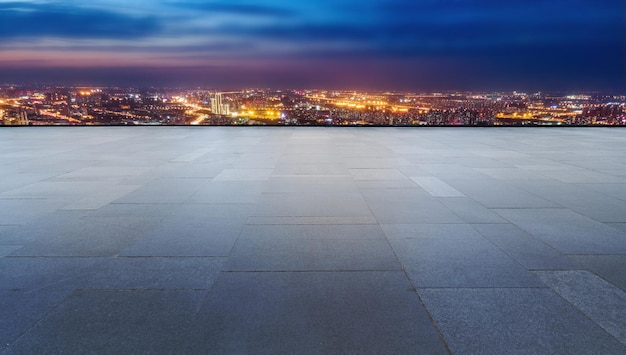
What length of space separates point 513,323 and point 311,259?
2.11 m

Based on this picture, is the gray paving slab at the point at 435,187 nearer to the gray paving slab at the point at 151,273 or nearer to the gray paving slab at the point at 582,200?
the gray paving slab at the point at 582,200

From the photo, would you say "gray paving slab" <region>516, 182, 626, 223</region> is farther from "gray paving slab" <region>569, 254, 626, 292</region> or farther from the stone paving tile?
the stone paving tile

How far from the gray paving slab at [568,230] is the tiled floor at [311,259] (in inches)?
1.4

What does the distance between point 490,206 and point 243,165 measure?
20.5 ft

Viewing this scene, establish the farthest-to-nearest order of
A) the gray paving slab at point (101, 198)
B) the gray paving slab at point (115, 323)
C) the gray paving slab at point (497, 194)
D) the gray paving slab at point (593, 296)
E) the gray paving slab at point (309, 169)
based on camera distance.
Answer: the gray paving slab at point (309, 169), the gray paving slab at point (497, 194), the gray paving slab at point (101, 198), the gray paving slab at point (593, 296), the gray paving slab at point (115, 323)

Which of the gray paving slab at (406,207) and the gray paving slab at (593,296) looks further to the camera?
the gray paving slab at (406,207)

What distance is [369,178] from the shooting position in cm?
843

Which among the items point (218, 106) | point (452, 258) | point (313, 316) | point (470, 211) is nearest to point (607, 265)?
point (452, 258)

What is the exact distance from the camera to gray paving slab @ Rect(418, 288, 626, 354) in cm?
274

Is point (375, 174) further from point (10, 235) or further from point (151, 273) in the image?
point (10, 235)

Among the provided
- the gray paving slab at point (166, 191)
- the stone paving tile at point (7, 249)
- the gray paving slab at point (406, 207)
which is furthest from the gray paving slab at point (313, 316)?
the gray paving slab at point (166, 191)

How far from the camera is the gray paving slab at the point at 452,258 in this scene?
12.3 ft

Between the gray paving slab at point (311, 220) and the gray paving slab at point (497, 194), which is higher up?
the gray paving slab at point (497, 194)

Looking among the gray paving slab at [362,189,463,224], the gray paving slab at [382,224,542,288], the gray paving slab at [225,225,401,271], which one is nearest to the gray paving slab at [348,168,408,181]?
the gray paving slab at [362,189,463,224]
